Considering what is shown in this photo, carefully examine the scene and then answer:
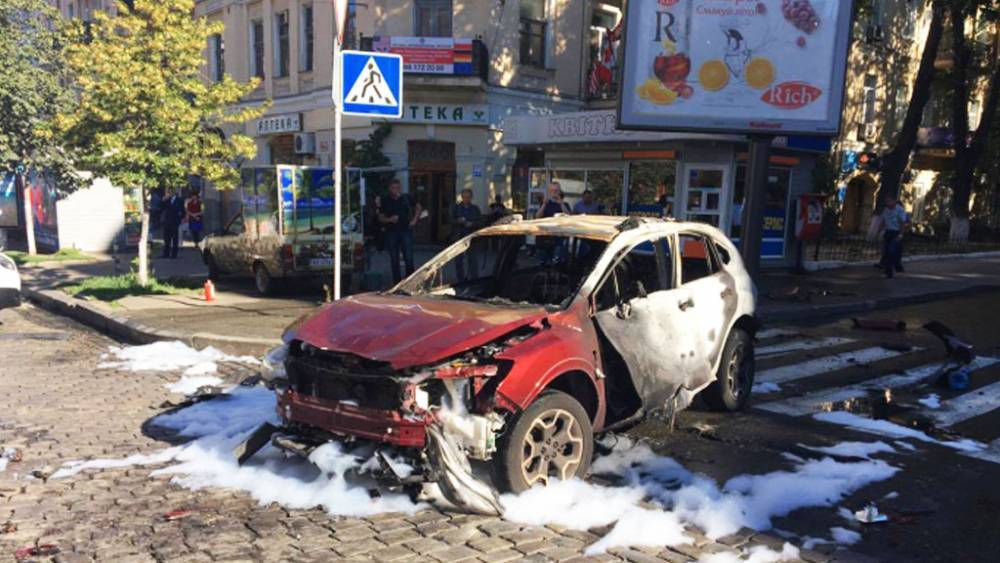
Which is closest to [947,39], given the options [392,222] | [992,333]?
Answer: [992,333]

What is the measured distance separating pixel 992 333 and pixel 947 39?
27.2m

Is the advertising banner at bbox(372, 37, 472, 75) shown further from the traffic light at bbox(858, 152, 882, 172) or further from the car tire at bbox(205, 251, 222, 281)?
the traffic light at bbox(858, 152, 882, 172)

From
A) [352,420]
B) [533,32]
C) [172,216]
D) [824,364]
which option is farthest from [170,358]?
[533,32]

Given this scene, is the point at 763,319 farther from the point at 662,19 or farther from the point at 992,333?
the point at 662,19

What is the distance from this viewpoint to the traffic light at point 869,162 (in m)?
27.1

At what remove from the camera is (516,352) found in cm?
439

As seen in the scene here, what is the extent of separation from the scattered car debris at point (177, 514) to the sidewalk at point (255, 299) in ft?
14.9

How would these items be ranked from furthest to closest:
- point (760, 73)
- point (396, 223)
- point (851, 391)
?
point (396, 223) → point (760, 73) → point (851, 391)

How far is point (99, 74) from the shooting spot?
38.5 ft

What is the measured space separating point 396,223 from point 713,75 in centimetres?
561

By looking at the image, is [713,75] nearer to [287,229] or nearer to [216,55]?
[287,229]

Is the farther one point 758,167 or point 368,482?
point 758,167

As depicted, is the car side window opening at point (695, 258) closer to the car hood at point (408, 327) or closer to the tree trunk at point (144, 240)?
the car hood at point (408, 327)

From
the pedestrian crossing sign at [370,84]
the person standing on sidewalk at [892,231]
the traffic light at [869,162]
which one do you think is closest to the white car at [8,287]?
the pedestrian crossing sign at [370,84]
